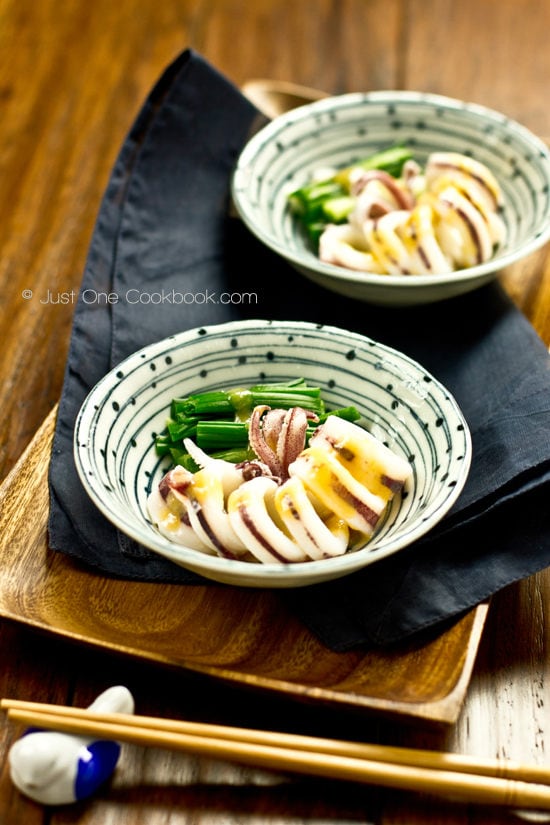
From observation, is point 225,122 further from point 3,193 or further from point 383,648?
point 383,648

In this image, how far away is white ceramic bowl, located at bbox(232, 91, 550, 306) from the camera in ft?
6.10

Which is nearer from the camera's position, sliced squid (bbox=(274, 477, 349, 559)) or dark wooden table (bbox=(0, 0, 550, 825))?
dark wooden table (bbox=(0, 0, 550, 825))

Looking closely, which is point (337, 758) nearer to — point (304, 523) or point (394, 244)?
point (304, 523)

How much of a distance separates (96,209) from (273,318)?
2.07 ft

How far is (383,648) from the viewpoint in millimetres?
1336

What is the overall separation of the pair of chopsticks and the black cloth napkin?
0.17 m

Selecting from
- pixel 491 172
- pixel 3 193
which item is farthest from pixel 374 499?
pixel 3 193

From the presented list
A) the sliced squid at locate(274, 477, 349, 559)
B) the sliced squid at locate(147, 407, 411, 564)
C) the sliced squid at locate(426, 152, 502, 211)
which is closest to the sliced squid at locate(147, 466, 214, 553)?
the sliced squid at locate(147, 407, 411, 564)

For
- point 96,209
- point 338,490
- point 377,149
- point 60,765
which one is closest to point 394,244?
point 377,149

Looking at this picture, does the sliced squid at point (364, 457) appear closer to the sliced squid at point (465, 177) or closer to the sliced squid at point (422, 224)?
the sliced squid at point (422, 224)

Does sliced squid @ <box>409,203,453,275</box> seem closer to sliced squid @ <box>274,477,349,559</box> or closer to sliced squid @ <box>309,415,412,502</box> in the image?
sliced squid @ <box>309,415,412,502</box>

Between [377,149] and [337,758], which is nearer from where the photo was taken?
[337,758]

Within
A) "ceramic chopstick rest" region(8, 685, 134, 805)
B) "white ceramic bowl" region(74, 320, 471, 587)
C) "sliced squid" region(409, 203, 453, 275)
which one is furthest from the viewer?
"sliced squid" region(409, 203, 453, 275)

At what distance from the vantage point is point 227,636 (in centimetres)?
135
